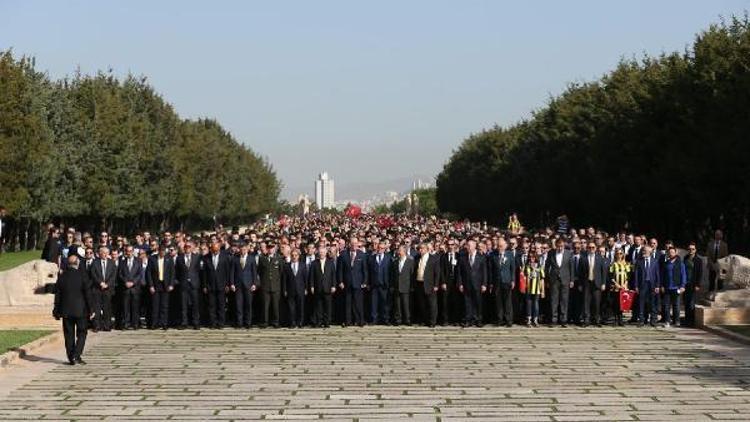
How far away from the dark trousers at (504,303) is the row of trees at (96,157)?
3197cm

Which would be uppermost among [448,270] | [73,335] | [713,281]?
[448,270]

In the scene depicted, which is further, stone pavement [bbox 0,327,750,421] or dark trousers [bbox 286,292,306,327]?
dark trousers [bbox 286,292,306,327]

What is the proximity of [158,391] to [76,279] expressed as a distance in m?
3.88

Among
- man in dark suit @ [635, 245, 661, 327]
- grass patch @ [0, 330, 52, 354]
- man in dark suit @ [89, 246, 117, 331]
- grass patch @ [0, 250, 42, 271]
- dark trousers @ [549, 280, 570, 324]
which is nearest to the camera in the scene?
grass patch @ [0, 330, 52, 354]

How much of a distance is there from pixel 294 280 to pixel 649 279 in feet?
26.1

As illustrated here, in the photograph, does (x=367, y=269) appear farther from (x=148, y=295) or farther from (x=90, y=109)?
(x=90, y=109)

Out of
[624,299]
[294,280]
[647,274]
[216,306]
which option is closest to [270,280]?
[294,280]

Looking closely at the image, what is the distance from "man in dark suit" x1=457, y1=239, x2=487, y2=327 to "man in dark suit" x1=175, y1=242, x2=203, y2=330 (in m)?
5.98

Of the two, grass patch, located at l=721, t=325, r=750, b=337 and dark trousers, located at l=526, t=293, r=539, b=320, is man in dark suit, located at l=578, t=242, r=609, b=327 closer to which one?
dark trousers, located at l=526, t=293, r=539, b=320

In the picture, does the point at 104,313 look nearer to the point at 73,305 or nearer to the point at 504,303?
the point at 73,305

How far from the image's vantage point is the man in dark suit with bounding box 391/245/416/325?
92.2 ft

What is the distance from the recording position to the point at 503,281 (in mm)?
27656

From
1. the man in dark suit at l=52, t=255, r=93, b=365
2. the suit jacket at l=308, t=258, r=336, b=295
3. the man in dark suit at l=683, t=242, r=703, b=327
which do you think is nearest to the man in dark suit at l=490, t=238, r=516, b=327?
the suit jacket at l=308, t=258, r=336, b=295

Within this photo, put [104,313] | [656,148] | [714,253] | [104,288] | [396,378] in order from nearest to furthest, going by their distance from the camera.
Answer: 1. [396,378]
2. [104,288]
3. [104,313]
4. [714,253]
5. [656,148]
